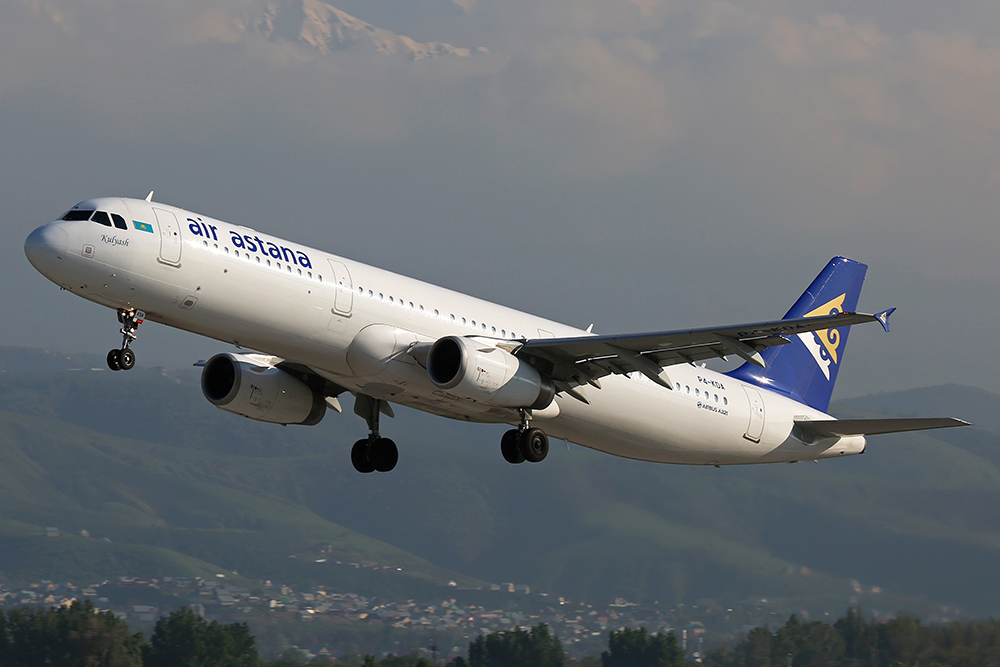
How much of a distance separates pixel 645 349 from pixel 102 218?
1280 centimetres

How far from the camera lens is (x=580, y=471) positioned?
490 feet

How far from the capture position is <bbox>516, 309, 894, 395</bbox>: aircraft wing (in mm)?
28578

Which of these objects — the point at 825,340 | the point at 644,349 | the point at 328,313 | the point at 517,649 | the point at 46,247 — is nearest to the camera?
the point at 46,247

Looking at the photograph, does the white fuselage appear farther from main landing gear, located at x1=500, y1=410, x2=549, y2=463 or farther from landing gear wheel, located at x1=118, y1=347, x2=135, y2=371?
landing gear wheel, located at x1=118, y1=347, x2=135, y2=371

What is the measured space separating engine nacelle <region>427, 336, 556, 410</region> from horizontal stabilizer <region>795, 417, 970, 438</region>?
9.97 m

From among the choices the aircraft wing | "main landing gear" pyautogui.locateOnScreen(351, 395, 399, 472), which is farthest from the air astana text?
"main landing gear" pyautogui.locateOnScreen(351, 395, 399, 472)

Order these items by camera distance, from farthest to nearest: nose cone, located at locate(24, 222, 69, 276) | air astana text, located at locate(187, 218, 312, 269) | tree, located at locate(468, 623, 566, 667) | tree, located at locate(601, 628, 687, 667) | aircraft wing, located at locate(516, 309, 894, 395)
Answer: tree, located at locate(468, 623, 566, 667), tree, located at locate(601, 628, 687, 667), aircraft wing, located at locate(516, 309, 894, 395), air astana text, located at locate(187, 218, 312, 269), nose cone, located at locate(24, 222, 69, 276)

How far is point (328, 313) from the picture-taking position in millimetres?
28000

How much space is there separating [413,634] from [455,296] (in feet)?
→ 277

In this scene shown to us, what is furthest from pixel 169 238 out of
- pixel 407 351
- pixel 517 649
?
pixel 517 649

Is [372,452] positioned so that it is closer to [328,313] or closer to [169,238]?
[328,313]

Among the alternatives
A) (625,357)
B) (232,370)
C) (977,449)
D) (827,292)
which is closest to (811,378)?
(827,292)

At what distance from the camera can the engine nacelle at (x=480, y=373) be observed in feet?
94.0

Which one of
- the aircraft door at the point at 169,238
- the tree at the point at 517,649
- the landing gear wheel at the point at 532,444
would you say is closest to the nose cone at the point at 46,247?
the aircraft door at the point at 169,238
